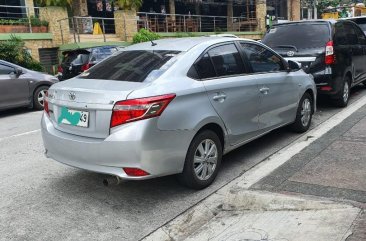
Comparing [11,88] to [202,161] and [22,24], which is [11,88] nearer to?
[202,161]

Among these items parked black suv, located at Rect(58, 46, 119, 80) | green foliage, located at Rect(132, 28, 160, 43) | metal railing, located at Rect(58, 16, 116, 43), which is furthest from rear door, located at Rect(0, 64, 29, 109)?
green foliage, located at Rect(132, 28, 160, 43)

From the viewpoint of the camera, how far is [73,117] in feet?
13.7

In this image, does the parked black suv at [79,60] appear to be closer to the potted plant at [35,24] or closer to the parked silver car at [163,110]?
the potted plant at [35,24]

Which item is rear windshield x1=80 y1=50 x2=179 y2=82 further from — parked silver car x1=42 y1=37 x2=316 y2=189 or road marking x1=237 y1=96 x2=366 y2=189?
road marking x1=237 y1=96 x2=366 y2=189

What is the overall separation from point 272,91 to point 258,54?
0.52m

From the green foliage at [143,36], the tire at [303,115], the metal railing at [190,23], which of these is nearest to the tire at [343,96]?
the tire at [303,115]

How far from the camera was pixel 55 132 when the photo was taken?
4.41m

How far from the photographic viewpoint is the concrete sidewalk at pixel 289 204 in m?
3.50

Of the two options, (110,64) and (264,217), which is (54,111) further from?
(264,217)

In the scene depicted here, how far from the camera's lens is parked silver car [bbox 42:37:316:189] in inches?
154

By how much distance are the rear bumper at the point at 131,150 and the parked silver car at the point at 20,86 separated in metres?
6.03


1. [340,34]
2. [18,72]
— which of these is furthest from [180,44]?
[18,72]

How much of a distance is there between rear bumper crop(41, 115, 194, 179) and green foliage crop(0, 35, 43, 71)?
39.1 ft

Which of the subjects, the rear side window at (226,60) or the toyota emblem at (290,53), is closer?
the rear side window at (226,60)
